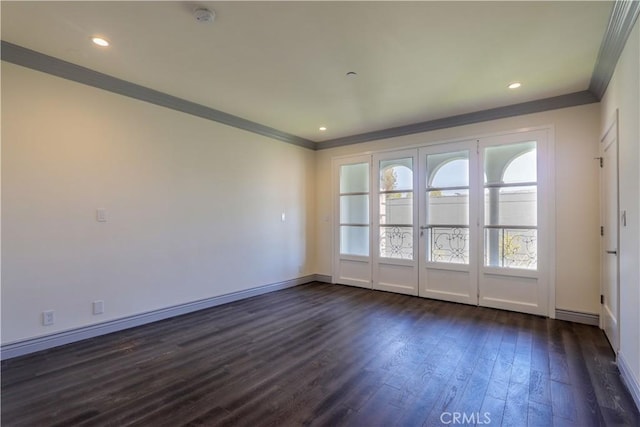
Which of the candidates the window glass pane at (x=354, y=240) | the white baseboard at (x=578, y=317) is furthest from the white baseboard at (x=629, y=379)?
the window glass pane at (x=354, y=240)

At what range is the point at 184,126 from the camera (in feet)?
13.0

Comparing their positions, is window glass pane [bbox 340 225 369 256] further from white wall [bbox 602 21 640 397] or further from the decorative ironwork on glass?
white wall [bbox 602 21 640 397]

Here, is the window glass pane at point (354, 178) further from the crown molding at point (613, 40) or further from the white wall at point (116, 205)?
the crown molding at point (613, 40)

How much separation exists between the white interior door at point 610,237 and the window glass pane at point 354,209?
10.2ft

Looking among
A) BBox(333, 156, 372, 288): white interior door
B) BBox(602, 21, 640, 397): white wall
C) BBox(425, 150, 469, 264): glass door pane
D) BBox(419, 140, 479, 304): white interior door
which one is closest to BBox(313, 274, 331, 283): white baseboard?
BBox(333, 156, 372, 288): white interior door

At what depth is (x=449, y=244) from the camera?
14.9 feet

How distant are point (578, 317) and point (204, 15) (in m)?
4.95

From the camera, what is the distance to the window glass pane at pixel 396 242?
493cm

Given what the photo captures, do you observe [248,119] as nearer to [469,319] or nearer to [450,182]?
[450,182]

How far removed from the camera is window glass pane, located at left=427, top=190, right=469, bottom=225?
4.41 metres

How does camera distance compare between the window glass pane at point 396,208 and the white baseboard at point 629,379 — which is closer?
the white baseboard at point 629,379

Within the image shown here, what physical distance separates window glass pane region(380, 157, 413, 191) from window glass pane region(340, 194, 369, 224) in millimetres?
449

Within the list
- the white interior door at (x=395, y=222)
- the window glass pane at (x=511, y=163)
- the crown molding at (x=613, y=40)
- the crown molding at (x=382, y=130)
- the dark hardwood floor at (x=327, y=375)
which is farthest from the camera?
the white interior door at (x=395, y=222)

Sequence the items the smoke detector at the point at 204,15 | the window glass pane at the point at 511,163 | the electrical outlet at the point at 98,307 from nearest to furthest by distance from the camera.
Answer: the smoke detector at the point at 204,15
the electrical outlet at the point at 98,307
the window glass pane at the point at 511,163
